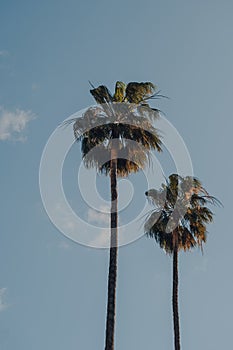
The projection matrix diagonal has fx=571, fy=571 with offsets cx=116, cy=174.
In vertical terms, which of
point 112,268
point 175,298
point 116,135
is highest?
point 116,135

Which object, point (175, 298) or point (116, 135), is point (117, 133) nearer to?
point (116, 135)

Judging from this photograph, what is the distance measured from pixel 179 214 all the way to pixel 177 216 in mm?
176

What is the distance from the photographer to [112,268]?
26.2 m

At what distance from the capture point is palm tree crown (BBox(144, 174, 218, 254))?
3450 centimetres

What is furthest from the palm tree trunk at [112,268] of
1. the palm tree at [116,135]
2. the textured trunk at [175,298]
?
the textured trunk at [175,298]

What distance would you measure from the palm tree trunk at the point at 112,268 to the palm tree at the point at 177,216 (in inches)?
264

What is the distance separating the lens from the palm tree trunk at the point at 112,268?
2408 cm

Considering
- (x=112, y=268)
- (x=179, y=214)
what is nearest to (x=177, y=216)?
(x=179, y=214)

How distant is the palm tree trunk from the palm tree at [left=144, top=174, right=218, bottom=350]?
22.0 feet

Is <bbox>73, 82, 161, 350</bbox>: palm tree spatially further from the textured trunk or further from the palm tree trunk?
the textured trunk

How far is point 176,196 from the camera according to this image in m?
36.0

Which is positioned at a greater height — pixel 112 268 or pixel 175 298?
pixel 112 268

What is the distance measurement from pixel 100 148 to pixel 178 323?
34.6ft

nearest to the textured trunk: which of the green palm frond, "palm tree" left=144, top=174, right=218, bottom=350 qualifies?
"palm tree" left=144, top=174, right=218, bottom=350
